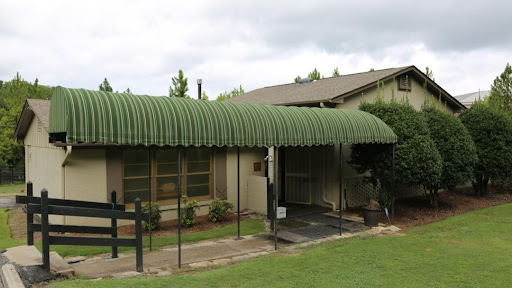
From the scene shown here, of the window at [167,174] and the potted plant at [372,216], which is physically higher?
the window at [167,174]

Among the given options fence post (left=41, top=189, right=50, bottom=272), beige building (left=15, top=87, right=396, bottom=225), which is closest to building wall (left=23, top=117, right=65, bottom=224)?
beige building (left=15, top=87, right=396, bottom=225)

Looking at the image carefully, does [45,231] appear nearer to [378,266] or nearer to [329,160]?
[378,266]

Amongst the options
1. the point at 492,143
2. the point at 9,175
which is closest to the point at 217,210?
the point at 492,143

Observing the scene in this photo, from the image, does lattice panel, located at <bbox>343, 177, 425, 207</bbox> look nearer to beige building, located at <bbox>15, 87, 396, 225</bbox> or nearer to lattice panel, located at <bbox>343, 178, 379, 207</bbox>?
lattice panel, located at <bbox>343, 178, 379, 207</bbox>

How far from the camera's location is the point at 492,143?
51.0ft

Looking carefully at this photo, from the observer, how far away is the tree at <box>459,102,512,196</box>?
610 inches

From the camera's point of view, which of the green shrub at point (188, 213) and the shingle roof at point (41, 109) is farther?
the shingle roof at point (41, 109)

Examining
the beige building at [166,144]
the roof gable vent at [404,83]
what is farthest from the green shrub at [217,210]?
the roof gable vent at [404,83]

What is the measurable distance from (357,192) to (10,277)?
11393mm

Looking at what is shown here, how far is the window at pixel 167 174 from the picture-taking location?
37.0 ft

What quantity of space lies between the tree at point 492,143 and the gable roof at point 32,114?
629 inches

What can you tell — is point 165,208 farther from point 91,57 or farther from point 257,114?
point 91,57

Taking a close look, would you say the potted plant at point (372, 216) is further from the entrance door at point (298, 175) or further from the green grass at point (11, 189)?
the green grass at point (11, 189)

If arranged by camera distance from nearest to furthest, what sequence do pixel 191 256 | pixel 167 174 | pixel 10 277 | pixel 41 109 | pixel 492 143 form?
pixel 10 277
pixel 191 256
pixel 167 174
pixel 41 109
pixel 492 143
